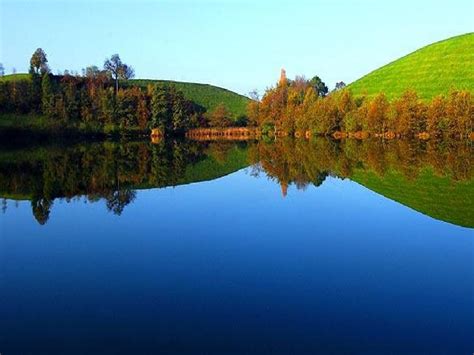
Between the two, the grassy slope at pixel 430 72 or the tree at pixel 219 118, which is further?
the tree at pixel 219 118

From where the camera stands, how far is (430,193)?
24406 mm

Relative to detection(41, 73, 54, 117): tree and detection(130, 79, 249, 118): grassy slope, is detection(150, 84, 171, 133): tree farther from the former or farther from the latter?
detection(130, 79, 249, 118): grassy slope

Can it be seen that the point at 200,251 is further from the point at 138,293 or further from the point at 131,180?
the point at 131,180

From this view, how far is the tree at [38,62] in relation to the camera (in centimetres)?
8788

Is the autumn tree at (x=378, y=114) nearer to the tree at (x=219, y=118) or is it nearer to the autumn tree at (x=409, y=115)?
the autumn tree at (x=409, y=115)

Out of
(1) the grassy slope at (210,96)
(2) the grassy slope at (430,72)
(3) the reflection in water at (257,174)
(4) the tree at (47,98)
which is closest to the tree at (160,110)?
(4) the tree at (47,98)

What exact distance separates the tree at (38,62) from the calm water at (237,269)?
220ft

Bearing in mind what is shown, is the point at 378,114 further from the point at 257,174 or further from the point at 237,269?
the point at 237,269

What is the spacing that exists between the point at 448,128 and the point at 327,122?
59.0 ft

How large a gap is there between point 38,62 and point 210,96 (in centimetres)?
6065

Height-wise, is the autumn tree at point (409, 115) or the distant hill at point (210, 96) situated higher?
the distant hill at point (210, 96)

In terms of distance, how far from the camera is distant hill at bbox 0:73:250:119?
136 m

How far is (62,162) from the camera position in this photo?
3875cm

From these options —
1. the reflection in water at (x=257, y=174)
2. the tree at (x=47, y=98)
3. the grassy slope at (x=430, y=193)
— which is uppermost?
the tree at (x=47, y=98)
